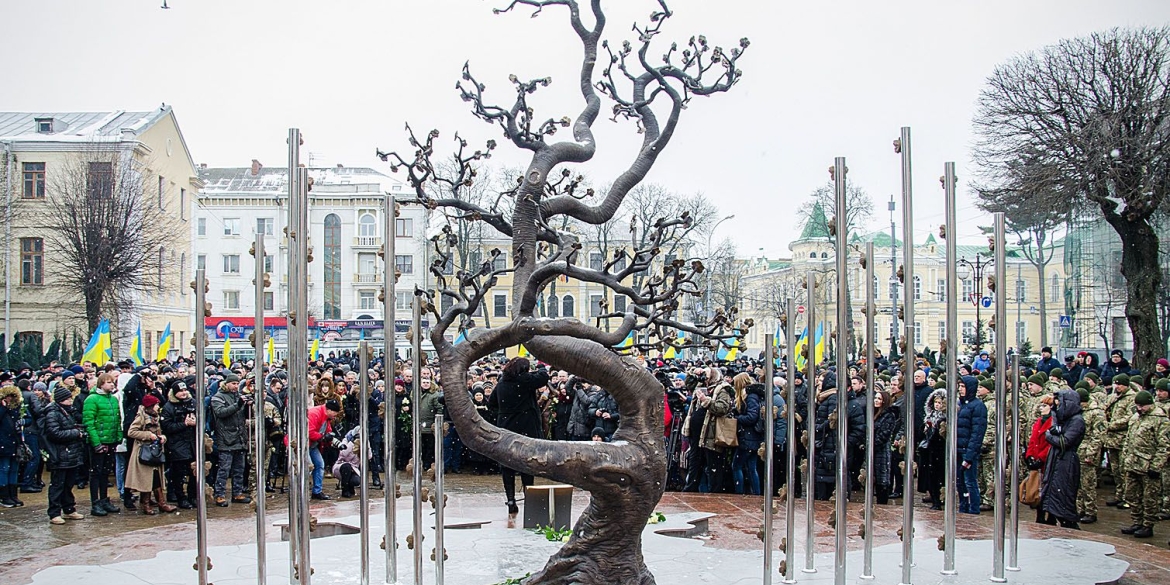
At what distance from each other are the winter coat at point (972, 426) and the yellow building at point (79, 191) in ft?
104

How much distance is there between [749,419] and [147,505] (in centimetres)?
892

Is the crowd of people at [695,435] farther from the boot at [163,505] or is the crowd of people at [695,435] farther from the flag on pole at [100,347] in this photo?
the flag on pole at [100,347]

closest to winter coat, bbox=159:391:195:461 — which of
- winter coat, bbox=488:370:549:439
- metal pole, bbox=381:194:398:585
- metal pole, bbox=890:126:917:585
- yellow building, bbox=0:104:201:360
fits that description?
winter coat, bbox=488:370:549:439

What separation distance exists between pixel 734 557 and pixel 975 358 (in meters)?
19.4

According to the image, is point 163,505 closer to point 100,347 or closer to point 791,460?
point 791,460

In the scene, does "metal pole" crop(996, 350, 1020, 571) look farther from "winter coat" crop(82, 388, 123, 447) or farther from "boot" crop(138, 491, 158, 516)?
"winter coat" crop(82, 388, 123, 447)

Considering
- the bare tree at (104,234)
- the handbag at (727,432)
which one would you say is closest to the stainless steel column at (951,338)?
the handbag at (727,432)

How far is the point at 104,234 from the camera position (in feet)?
120

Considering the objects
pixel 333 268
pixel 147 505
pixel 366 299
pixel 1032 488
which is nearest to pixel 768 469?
pixel 1032 488

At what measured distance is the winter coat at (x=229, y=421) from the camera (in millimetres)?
14922

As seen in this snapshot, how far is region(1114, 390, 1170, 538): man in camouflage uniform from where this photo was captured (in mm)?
12969

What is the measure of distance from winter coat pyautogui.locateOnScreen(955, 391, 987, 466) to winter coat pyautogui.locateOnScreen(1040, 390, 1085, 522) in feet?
3.09

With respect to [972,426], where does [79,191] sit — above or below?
above

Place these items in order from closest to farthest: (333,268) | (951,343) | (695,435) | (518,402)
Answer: (951,343)
(518,402)
(695,435)
(333,268)
